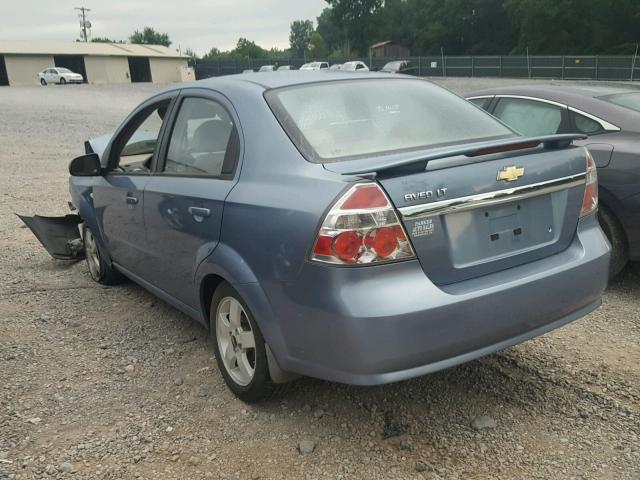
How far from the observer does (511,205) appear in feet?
9.36

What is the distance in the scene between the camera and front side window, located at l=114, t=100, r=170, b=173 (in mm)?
4293

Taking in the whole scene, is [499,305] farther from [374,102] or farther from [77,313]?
[77,313]

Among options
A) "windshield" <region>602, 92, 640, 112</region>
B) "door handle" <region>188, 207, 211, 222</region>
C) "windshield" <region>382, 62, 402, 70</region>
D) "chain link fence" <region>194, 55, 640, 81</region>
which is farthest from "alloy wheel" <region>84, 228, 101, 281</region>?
"windshield" <region>382, 62, 402, 70</region>

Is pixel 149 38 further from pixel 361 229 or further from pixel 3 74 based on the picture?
pixel 361 229

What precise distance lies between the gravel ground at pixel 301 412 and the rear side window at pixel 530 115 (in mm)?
1567

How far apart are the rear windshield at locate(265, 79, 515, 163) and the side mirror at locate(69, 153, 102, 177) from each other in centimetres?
191

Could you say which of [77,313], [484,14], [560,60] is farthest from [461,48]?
[77,313]

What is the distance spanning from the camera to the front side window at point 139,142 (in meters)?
4.29

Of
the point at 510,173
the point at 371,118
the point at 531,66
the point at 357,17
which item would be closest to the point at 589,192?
the point at 510,173

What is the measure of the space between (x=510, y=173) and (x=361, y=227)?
0.78 meters

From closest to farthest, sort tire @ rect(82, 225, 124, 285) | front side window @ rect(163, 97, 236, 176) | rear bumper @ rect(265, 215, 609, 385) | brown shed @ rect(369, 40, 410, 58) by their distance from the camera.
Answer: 1. rear bumper @ rect(265, 215, 609, 385)
2. front side window @ rect(163, 97, 236, 176)
3. tire @ rect(82, 225, 124, 285)
4. brown shed @ rect(369, 40, 410, 58)

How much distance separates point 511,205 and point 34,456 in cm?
251

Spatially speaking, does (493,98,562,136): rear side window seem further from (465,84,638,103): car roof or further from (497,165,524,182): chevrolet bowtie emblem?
(497,165,524,182): chevrolet bowtie emblem

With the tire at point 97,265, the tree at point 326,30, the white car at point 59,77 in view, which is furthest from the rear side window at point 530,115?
the tree at point 326,30
